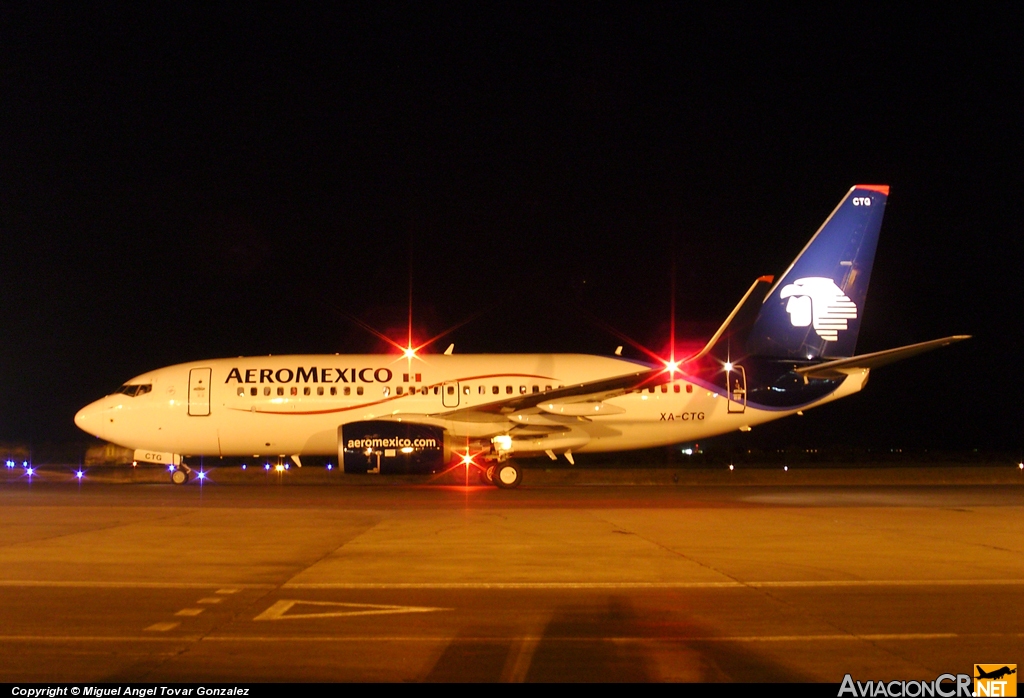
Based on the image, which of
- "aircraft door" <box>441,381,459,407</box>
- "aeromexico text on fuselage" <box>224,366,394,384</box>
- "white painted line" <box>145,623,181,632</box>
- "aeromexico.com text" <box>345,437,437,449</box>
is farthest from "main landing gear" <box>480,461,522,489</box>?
"white painted line" <box>145,623,181,632</box>

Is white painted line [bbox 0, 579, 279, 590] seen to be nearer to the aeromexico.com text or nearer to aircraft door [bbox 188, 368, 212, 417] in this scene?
the aeromexico.com text

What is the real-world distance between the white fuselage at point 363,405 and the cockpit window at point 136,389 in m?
0.04

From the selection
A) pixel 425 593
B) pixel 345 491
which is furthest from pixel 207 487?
pixel 425 593

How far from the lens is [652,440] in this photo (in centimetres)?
2311

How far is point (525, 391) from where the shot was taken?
2281cm

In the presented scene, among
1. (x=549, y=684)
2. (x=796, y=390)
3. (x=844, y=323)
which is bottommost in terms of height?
(x=549, y=684)

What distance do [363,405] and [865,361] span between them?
11606mm

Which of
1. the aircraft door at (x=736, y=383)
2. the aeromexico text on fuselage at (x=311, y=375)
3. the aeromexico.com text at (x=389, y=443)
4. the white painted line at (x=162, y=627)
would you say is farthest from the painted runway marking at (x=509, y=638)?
the aeromexico text on fuselage at (x=311, y=375)

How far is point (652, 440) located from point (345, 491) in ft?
25.1

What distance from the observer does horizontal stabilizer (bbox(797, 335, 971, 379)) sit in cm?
1859

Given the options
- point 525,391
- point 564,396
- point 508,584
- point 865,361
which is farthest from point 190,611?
point 865,361

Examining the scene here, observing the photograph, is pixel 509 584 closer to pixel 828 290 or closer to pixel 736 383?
pixel 736 383

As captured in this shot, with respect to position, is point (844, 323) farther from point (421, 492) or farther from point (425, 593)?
point (425, 593)

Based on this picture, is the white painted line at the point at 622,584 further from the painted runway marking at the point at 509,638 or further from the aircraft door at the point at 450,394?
the aircraft door at the point at 450,394
